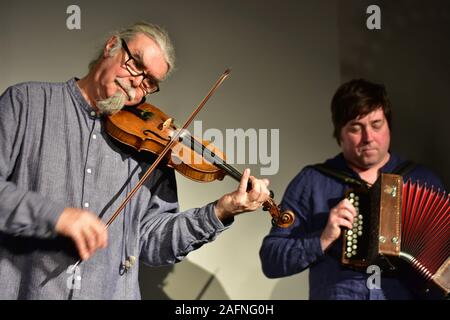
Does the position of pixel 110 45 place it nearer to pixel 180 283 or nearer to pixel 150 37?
pixel 150 37

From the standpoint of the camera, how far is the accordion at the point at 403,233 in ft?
7.56

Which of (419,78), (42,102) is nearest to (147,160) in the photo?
(42,102)

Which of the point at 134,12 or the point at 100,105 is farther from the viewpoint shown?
the point at 134,12

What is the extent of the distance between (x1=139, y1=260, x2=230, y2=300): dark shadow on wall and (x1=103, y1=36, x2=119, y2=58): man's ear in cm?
94

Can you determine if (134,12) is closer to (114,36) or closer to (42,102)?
(114,36)

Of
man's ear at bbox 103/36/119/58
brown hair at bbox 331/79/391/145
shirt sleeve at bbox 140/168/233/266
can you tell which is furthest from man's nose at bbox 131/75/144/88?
brown hair at bbox 331/79/391/145

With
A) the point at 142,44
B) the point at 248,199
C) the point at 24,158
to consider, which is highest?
the point at 142,44

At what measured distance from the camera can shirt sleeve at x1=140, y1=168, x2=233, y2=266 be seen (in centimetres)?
211

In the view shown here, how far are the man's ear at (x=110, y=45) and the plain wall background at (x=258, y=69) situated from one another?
389 mm

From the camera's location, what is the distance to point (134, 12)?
8.84 feet

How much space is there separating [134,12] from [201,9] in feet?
0.92
